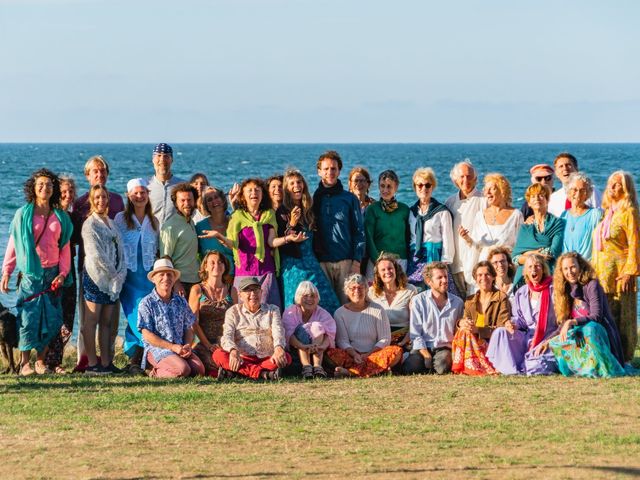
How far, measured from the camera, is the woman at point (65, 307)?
11.0 meters

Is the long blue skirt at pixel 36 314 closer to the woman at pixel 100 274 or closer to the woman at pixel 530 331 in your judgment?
the woman at pixel 100 274

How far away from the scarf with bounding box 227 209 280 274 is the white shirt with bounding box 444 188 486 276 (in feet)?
5.89

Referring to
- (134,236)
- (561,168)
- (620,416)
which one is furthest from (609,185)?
(134,236)

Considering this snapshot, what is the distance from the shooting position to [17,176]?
66438 mm

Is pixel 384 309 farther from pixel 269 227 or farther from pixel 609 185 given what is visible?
pixel 609 185

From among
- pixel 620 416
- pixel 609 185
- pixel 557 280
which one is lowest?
pixel 620 416

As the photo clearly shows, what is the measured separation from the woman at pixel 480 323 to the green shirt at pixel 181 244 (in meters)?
2.61

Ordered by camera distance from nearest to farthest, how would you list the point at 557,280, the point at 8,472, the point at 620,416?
the point at 8,472, the point at 620,416, the point at 557,280

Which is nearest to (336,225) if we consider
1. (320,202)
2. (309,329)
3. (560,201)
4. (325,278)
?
(320,202)

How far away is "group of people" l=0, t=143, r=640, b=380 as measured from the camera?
1060 centimetres

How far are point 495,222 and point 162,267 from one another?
3.21 meters

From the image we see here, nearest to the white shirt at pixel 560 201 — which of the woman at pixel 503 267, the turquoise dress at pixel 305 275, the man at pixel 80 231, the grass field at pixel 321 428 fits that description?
the woman at pixel 503 267

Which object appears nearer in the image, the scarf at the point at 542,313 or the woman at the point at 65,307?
the scarf at the point at 542,313

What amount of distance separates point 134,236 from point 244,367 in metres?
1.69
